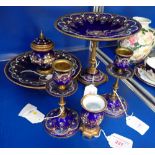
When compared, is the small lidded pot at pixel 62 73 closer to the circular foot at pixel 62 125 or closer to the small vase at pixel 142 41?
the circular foot at pixel 62 125

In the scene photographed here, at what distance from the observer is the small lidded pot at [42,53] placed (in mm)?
779

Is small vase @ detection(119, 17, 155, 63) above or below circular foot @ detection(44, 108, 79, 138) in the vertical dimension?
above

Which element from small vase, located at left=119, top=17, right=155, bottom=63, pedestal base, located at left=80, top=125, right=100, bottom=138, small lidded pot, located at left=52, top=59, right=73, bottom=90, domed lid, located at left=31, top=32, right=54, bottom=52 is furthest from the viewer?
small vase, located at left=119, top=17, right=155, bottom=63

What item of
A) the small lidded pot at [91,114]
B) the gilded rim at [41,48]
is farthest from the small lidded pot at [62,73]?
the gilded rim at [41,48]

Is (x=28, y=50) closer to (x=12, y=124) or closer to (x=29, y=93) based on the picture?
(x=29, y=93)

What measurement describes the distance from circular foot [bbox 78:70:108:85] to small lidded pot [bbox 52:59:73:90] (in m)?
0.28

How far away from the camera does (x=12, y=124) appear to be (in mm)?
695

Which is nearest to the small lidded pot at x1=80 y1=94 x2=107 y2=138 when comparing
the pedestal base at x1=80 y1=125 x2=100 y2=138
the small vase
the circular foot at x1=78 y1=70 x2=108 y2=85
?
the pedestal base at x1=80 y1=125 x2=100 y2=138

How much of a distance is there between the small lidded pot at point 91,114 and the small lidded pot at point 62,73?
0.08 m

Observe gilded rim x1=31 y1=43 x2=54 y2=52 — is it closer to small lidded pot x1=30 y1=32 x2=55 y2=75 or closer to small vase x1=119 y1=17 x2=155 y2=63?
small lidded pot x1=30 y1=32 x2=55 y2=75

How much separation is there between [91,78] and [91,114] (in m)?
0.29

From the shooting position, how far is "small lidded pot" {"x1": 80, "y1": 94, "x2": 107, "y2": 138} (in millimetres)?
603
